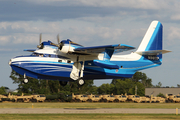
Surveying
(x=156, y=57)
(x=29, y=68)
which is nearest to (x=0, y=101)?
(x=29, y=68)

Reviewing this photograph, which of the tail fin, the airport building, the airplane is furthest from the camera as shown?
the airport building

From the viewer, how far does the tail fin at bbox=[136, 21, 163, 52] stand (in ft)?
137

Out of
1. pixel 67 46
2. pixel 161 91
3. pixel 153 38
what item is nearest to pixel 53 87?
pixel 161 91

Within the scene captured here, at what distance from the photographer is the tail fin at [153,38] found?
1646 inches

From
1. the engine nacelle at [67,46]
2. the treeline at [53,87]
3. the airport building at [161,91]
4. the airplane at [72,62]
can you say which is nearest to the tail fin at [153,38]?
the airplane at [72,62]

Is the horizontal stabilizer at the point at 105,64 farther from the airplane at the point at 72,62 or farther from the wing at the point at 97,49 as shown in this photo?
the wing at the point at 97,49

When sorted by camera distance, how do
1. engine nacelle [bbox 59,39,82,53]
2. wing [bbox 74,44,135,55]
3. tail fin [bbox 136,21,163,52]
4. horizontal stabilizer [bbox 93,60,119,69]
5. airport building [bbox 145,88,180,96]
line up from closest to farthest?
wing [bbox 74,44,135,55] < engine nacelle [bbox 59,39,82,53] < horizontal stabilizer [bbox 93,60,119,69] < tail fin [bbox 136,21,163,52] < airport building [bbox 145,88,180,96]

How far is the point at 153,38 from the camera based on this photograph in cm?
4225

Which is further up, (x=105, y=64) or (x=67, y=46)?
(x=67, y=46)

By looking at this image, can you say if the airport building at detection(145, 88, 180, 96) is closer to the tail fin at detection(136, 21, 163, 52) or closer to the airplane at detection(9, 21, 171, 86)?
the tail fin at detection(136, 21, 163, 52)

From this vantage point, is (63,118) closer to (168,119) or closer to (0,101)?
(168,119)

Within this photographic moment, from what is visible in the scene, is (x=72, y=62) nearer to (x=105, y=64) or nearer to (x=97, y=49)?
(x=97, y=49)

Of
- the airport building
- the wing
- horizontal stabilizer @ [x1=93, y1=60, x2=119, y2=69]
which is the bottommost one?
the airport building

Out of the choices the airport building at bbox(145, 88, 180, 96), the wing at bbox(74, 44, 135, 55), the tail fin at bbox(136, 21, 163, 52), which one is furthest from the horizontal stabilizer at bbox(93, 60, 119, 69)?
the airport building at bbox(145, 88, 180, 96)
